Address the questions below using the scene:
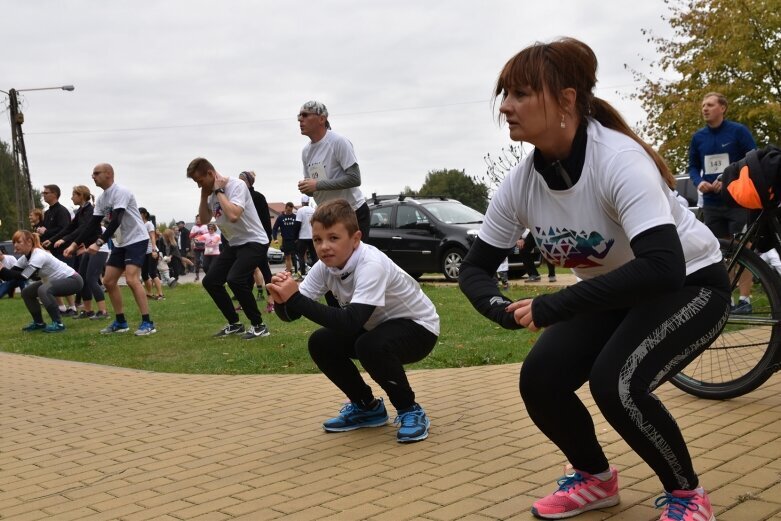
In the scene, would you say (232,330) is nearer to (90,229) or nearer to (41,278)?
(90,229)

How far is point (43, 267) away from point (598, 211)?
10.8m

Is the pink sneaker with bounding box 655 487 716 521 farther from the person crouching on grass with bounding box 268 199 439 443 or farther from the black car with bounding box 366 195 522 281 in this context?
the black car with bounding box 366 195 522 281

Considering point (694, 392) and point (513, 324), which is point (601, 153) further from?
point (694, 392)

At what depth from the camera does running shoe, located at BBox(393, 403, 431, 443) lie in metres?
4.55

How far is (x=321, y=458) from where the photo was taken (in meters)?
4.39

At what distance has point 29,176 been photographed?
40500 millimetres

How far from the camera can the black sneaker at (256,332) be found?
9.46 metres

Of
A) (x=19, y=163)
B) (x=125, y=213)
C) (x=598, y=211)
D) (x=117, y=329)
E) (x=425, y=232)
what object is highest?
(x=19, y=163)

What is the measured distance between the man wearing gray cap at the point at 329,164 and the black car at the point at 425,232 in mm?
10081

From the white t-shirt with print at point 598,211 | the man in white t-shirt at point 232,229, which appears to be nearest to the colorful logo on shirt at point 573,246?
the white t-shirt with print at point 598,211

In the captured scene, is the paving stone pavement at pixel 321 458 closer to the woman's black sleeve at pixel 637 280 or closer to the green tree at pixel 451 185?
the woman's black sleeve at pixel 637 280

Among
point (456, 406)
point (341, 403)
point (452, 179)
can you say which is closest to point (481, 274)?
point (456, 406)

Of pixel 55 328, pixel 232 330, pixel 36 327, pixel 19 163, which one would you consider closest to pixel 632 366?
pixel 232 330

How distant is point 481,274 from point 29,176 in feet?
134
